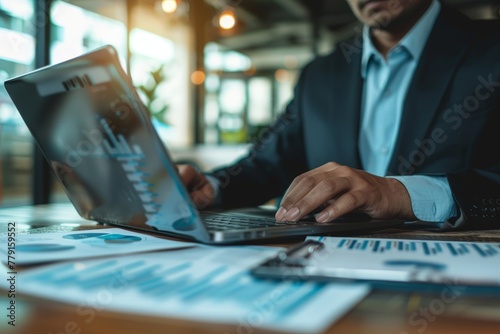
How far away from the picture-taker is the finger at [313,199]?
2.46 ft

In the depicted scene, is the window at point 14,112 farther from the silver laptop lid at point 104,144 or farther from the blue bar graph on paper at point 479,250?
the blue bar graph on paper at point 479,250

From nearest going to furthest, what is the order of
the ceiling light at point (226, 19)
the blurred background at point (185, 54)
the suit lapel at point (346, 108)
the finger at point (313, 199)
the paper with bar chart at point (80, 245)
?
the paper with bar chart at point (80, 245) < the finger at point (313, 199) < the suit lapel at point (346, 108) < the blurred background at point (185, 54) < the ceiling light at point (226, 19)

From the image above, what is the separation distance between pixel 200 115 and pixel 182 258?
7272mm

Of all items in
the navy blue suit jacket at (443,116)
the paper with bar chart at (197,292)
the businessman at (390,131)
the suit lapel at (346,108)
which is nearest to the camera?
the paper with bar chart at (197,292)

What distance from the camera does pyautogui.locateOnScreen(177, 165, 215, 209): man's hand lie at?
1153 mm

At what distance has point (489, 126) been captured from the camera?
133 centimetres

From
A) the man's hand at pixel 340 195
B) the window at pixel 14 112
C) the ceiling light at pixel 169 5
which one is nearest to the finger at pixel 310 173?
the man's hand at pixel 340 195

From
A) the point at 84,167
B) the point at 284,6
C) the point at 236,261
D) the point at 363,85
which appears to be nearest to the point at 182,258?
the point at 236,261

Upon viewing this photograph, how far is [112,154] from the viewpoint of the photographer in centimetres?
67

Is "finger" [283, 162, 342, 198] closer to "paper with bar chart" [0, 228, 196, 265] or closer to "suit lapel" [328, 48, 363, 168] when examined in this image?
"paper with bar chart" [0, 228, 196, 265]

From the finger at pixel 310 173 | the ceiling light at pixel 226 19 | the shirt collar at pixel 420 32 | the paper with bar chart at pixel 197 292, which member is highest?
the ceiling light at pixel 226 19

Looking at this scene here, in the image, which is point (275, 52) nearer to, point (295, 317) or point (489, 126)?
point (489, 126)

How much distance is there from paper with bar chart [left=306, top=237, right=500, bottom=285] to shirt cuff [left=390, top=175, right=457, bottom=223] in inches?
11.5

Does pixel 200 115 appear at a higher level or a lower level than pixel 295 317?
higher
